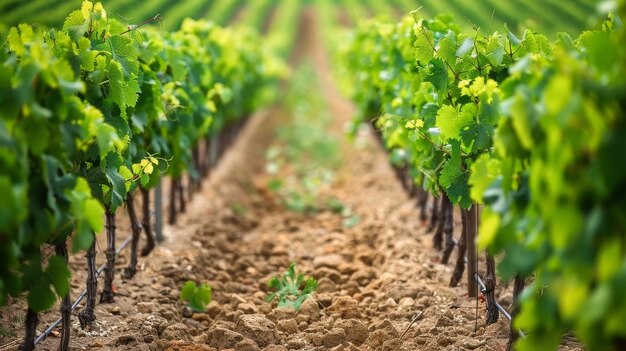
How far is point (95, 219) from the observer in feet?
11.3

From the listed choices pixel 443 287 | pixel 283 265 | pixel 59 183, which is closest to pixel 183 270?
pixel 283 265

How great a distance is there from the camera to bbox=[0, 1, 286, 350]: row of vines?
3279 mm

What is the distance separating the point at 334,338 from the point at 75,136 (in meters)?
2.20

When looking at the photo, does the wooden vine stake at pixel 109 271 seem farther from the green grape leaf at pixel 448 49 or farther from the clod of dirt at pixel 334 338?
the green grape leaf at pixel 448 49

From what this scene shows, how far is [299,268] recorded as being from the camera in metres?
6.77

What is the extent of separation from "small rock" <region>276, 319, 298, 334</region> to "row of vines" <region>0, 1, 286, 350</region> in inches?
50.6

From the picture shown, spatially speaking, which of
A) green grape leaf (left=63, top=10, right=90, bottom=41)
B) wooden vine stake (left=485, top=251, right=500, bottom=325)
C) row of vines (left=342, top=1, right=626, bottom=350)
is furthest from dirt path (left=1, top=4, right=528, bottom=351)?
green grape leaf (left=63, top=10, right=90, bottom=41)

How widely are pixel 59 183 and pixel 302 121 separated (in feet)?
40.3

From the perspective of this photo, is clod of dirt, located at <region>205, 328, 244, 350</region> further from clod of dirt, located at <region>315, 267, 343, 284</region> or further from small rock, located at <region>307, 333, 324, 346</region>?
clod of dirt, located at <region>315, 267, 343, 284</region>

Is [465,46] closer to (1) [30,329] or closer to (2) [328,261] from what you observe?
(2) [328,261]

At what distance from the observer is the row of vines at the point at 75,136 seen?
328cm

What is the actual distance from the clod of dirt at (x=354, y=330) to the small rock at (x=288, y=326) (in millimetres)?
303

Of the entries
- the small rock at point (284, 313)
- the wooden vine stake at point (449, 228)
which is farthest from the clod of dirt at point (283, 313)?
the wooden vine stake at point (449, 228)

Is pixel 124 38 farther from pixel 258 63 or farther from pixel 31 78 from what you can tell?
pixel 258 63
